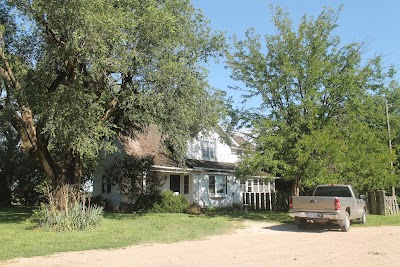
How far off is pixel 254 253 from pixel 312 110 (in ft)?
34.6

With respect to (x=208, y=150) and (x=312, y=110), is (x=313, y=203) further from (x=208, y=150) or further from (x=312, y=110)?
(x=208, y=150)

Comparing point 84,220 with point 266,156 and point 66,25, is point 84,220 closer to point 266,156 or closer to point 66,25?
point 66,25

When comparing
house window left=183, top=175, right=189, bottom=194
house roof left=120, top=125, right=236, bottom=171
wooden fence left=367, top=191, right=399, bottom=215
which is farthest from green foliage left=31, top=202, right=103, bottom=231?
wooden fence left=367, top=191, right=399, bottom=215

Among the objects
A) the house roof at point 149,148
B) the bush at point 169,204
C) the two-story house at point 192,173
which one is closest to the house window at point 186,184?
the two-story house at point 192,173

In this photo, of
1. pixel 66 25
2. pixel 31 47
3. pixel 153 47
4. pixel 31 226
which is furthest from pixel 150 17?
pixel 31 226

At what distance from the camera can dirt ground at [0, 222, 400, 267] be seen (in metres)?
8.97

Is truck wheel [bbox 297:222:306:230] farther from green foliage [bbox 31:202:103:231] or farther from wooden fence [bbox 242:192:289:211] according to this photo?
wooden fence [bbox 242:192:289:211]

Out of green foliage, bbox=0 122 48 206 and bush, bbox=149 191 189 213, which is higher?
green foliage, bbox=0 122 48 206

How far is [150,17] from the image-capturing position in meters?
14.2

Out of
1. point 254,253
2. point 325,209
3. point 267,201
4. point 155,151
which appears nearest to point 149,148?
point 155,151

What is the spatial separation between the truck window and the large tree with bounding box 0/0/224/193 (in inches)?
218

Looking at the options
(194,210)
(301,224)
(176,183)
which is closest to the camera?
(301,224)

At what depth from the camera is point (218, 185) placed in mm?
29578

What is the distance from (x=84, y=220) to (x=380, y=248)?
387 inches
